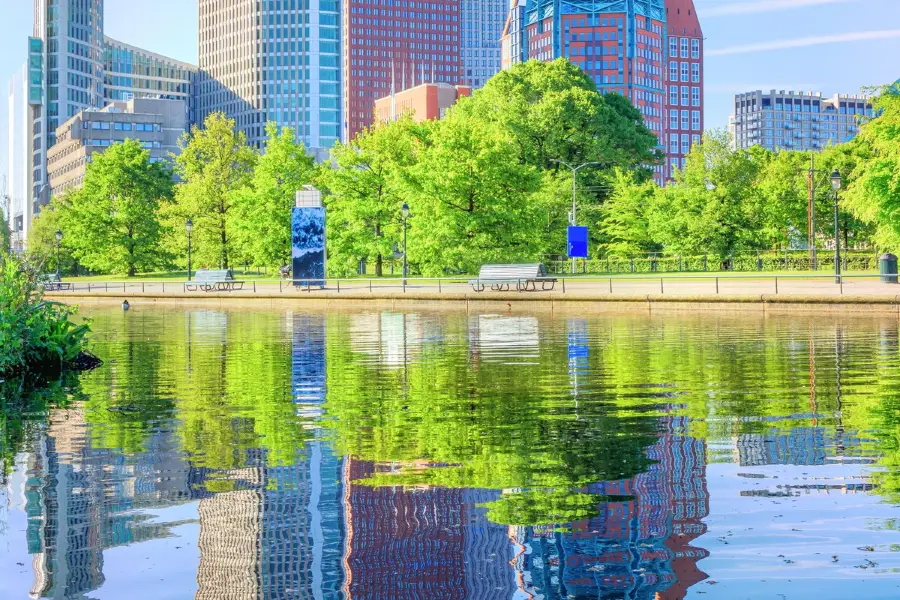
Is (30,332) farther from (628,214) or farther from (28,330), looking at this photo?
(628,214)

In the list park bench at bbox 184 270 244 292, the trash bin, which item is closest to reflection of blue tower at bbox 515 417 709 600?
the trash bin

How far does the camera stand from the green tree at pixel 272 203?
7756 cm

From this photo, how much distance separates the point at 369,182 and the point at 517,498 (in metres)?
65.2

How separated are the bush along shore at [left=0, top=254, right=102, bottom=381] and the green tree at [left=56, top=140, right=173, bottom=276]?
247ft

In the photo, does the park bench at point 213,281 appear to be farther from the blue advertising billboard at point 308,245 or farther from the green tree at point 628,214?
the green tree at point 628,214

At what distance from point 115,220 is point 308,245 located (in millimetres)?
40479

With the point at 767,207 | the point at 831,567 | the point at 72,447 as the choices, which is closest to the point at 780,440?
the point at 831,567

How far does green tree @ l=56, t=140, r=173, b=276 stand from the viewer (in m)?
94.9

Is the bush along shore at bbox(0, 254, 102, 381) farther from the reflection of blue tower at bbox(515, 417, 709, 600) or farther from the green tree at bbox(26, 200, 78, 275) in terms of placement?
the green tree at bbox(26, 200, 78, 275)

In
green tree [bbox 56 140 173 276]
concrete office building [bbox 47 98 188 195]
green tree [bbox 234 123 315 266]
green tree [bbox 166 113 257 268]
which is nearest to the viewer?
green tree [bbox 234 123 315 266]

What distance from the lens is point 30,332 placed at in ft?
67.2

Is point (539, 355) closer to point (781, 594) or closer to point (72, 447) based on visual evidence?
point (72, 447)

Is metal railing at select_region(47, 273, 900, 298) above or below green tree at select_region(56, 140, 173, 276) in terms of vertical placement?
below

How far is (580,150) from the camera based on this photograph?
3578 inches
